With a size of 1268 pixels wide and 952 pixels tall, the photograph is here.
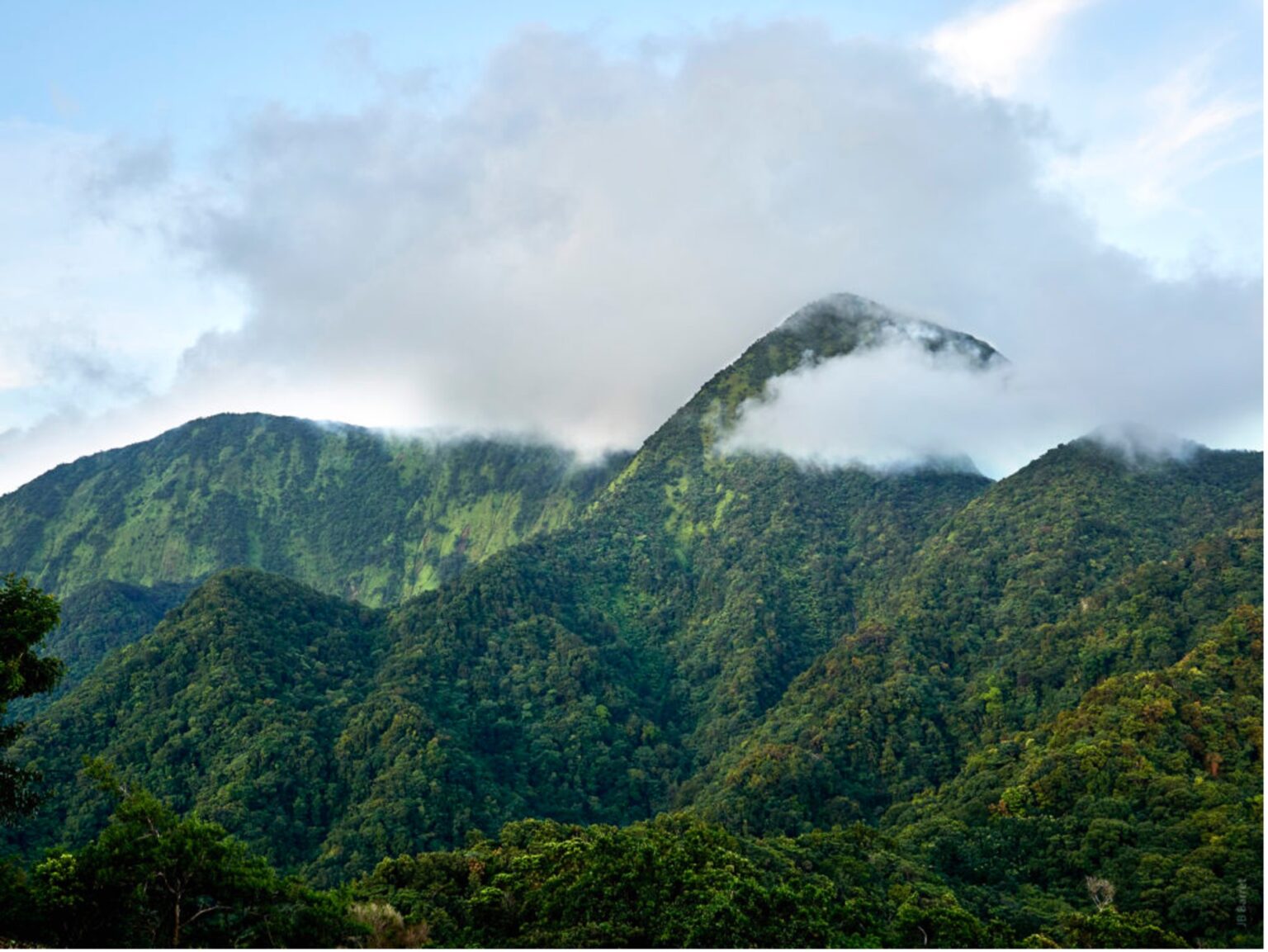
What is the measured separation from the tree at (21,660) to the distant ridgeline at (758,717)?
21.5ft

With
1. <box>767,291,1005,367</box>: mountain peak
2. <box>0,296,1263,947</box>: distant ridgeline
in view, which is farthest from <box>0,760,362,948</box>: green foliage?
<box>767,291,1005,367</box>: mountain peak

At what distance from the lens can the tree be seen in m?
23.1

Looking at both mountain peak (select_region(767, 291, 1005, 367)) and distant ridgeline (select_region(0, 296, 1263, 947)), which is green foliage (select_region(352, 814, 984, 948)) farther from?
mountain peak (select_region(767, 291, 1005, 367))

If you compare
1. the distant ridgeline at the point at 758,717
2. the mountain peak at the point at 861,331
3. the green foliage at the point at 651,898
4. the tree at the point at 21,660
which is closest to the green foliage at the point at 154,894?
the distant ridgeline at the point at 758,717

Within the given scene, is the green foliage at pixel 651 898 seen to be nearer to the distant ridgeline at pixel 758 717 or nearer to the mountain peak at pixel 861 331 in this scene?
the distant ridgeline at pixel 758 717

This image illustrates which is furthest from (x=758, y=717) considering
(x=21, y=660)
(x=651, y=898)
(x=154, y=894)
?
(x=21, y=660)

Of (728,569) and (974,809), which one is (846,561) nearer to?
(728,569)

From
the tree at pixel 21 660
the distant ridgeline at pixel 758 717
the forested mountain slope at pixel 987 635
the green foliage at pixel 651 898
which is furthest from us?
the forested mountain slope at pixel 987 635

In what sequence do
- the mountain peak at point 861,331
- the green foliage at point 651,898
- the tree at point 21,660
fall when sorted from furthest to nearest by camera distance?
1. the mountain peak at point 861,331
2. the green foliage at point 651,898
3. the tree at point 21,660

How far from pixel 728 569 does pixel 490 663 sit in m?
44.2

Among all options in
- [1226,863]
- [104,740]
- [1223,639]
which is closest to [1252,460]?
[1223,639]

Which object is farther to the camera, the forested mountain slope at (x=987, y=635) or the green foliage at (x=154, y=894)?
the forested mountain slope at (x=987, y=635)

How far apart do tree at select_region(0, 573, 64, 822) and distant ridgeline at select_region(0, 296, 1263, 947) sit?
6540 mm

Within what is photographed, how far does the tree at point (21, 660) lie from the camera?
23.1 metres
